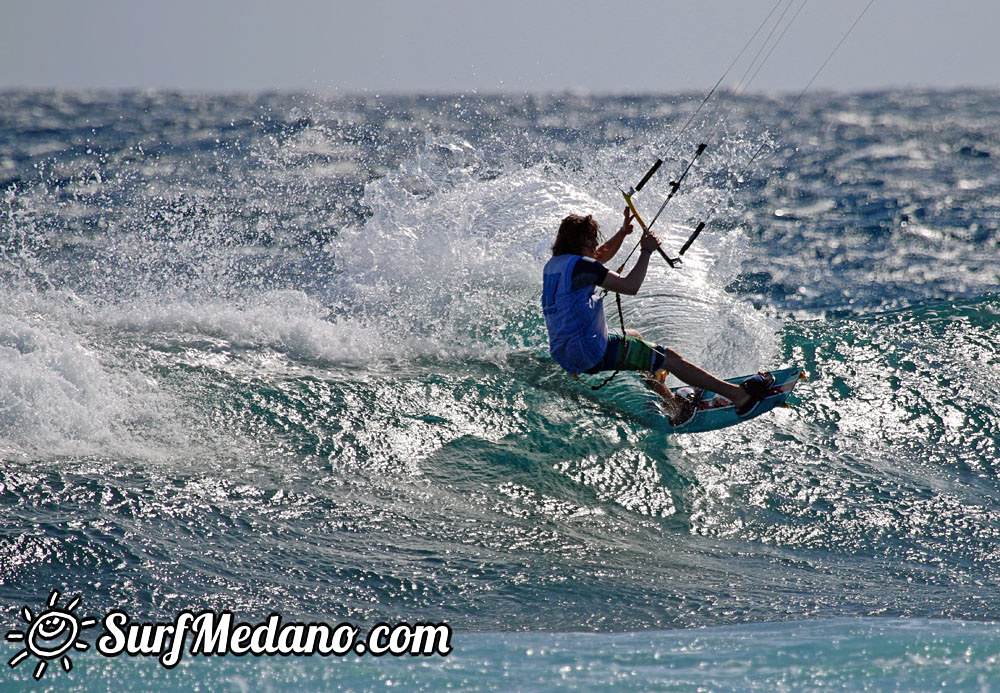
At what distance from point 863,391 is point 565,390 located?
2744 mm

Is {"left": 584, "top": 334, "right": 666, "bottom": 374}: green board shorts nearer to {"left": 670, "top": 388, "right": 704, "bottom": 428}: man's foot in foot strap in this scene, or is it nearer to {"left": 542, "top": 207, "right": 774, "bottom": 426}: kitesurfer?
{"left": 542, "top": 207, "right": 774, "bottom": 426}: kitesurfer

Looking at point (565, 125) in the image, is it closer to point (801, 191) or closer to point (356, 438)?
point (801, 191)

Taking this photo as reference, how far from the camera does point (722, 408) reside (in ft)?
25.2

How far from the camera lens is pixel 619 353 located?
7.06m

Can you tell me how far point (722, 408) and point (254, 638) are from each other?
14.2 feet

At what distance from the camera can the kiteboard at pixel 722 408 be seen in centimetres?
760

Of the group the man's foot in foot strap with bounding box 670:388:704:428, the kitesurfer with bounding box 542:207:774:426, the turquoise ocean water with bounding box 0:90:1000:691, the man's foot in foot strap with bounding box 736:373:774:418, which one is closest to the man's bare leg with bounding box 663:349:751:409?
the kitesurfer with bounding box 542:207:774:426

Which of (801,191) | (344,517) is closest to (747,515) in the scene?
(344,517)

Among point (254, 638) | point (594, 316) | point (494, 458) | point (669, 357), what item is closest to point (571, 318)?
point (594, 316)

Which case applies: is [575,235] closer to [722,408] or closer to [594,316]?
[594,316]

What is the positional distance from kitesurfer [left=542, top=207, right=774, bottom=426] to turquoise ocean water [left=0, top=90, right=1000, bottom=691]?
2.37ft

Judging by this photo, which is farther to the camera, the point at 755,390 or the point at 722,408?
the point at 722,408

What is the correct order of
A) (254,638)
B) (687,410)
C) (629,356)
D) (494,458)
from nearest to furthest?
(254,638), (629,356), (494,458), (687,410)

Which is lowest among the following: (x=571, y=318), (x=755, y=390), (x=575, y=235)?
(x=755, y=390)
